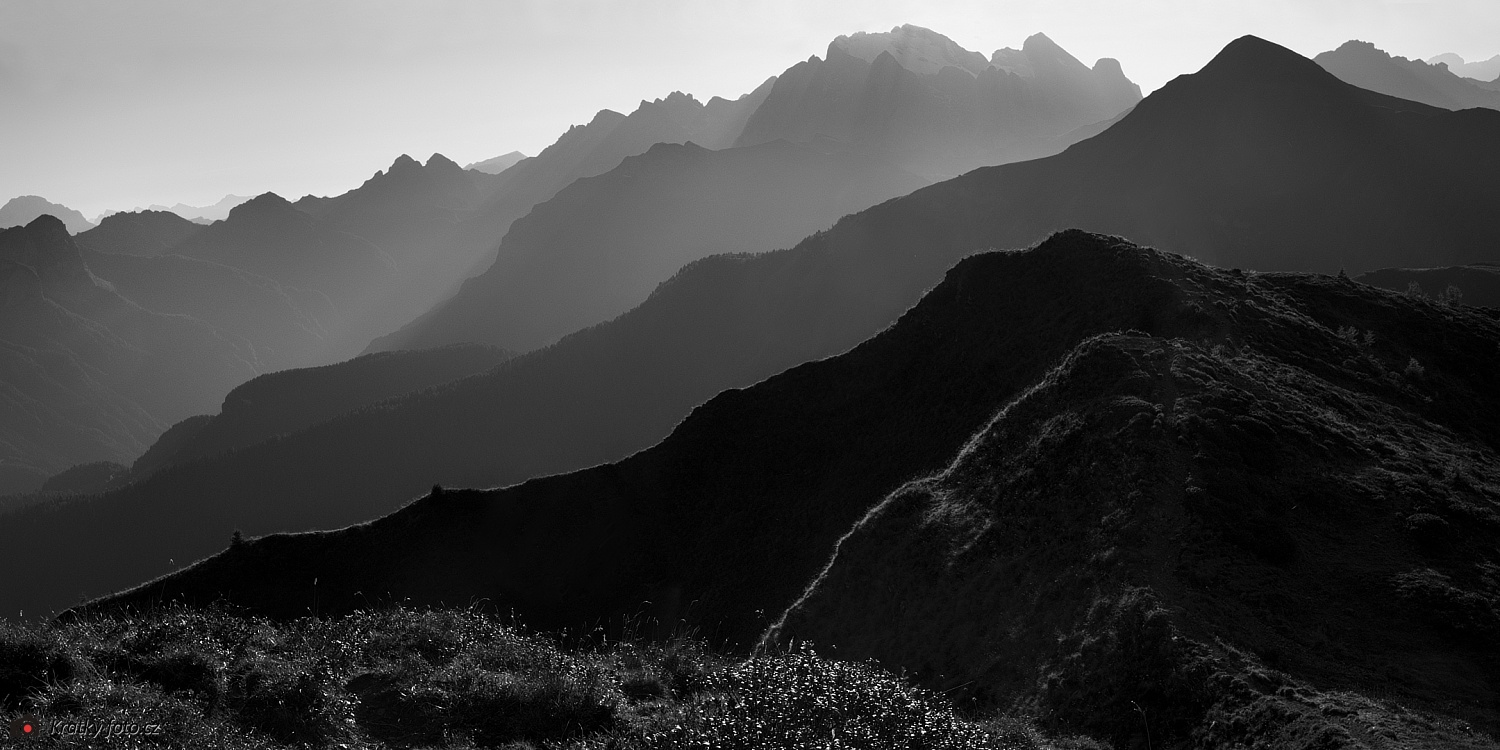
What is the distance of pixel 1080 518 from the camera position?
Answer: 15133 millimetres

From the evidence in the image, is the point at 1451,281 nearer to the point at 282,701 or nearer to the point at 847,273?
the point at 847,273

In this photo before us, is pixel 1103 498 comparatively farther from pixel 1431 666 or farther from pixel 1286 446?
pixel 1431 666

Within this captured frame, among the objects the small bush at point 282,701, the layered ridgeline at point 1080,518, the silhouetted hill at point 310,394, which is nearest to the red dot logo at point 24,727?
the small bush at point 282,701

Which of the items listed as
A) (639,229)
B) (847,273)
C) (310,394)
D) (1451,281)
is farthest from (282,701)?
(639,229)

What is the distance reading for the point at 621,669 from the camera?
1070 centimetres

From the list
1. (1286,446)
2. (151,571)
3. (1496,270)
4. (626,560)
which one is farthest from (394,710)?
(151,571)

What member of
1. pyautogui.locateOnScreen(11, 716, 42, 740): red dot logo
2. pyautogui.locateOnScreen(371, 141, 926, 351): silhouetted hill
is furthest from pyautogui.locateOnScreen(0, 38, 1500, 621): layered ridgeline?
pyautogui.locateOnScreen(11, 716, 42, 740): red dot logo

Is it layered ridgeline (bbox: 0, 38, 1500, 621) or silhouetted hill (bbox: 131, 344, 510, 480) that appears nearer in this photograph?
layered ridgeline (bbox: 0, 38, 1500, 621)

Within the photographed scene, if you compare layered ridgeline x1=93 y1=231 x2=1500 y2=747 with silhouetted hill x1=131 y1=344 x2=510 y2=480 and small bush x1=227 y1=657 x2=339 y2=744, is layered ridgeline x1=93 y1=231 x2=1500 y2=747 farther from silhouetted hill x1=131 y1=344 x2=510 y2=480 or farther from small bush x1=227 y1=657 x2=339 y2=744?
silhouetted hill x1=131 y1=344 x2=510 y2=480

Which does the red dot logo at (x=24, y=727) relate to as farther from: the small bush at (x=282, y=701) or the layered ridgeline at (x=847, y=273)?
the layered ridgeline at (x=847, y=273)

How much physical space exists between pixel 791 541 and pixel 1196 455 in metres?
12.3

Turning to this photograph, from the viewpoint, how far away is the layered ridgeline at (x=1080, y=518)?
448 inches

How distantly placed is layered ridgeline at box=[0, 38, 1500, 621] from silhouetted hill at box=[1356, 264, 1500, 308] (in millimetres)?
14518

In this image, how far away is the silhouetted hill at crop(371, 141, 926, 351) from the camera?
161 meters
